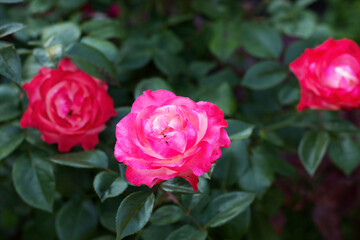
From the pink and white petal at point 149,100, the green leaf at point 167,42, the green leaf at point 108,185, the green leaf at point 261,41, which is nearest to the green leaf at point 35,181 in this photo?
the green leaf at point 108,185

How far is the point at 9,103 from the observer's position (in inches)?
25.2

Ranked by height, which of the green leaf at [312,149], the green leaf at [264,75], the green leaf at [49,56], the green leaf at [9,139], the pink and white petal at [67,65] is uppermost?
the green leaf at [49,56]

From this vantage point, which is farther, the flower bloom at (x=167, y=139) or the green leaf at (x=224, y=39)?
the green leaf at (x=224, y=39)

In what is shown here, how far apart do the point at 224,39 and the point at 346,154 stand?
0.38m

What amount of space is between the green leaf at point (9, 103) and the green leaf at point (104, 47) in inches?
6.5

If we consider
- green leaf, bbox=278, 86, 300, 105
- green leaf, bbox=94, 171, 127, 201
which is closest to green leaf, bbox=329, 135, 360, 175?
green leaf, bbox=278, 86, 300, 105

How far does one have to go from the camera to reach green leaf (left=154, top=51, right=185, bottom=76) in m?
0.74

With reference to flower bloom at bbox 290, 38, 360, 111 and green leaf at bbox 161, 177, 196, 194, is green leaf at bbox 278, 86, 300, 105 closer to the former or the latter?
flower bloom at bbox 290, 38, 360, 111

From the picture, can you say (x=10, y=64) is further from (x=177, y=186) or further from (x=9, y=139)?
(x=177, y=186)

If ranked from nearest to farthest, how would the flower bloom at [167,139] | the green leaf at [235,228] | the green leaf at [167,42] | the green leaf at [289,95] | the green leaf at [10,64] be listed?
the flower bloom at [167,139]
the green leaf at [10,64]
the green leaf at [235,228]
the green leaf at [289,95]
the green leaf at [167,42]

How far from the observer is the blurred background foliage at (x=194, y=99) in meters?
0.53

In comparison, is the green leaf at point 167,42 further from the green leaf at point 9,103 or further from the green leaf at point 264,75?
the green leaf at point 9,103

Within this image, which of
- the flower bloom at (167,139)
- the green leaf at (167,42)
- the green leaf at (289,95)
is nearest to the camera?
the flower bloom at (167,139)

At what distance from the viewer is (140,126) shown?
15.6 inches
